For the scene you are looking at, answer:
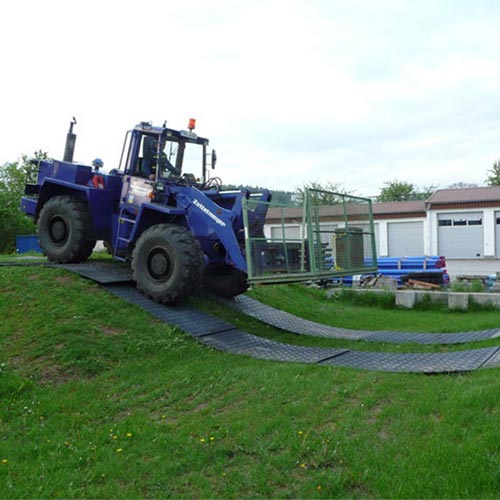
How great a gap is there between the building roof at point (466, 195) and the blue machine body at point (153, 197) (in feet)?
81.0

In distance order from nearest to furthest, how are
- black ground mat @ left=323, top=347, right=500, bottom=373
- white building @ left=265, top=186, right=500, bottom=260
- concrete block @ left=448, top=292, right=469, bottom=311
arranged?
black ground mat @ left=323, top=347, right=500, bottom=373
concrete block @ left=448, top=292, right=469, bottom=311
white building @ left=265, top=186, right=500, bottom=260

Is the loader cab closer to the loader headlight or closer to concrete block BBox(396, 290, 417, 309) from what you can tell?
the loader headlight

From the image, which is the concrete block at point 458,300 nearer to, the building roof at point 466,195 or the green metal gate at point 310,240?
the green metal gate at point 310,240

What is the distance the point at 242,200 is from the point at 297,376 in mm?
3700

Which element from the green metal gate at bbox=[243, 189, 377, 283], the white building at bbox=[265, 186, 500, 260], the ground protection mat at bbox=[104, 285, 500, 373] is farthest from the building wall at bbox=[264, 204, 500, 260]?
the ground protection mat at bbox=[104, 285, 500, 373]

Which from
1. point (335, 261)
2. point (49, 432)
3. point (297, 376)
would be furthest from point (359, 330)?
point (49, 432)

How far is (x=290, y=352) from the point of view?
8969 mm

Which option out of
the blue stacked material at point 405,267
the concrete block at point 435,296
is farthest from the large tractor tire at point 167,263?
the blue stacked material at point 405,267

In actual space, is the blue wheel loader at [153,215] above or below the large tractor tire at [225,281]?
above

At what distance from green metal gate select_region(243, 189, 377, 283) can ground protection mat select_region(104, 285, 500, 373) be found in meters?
1.11

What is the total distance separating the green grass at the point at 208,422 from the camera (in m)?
4.73

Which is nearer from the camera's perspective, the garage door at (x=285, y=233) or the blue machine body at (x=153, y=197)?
the garage door at (x=285, y=233)

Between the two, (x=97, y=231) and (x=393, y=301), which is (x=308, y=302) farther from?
(x=97, y=231)

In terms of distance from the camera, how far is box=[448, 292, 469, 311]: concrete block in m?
15.5
